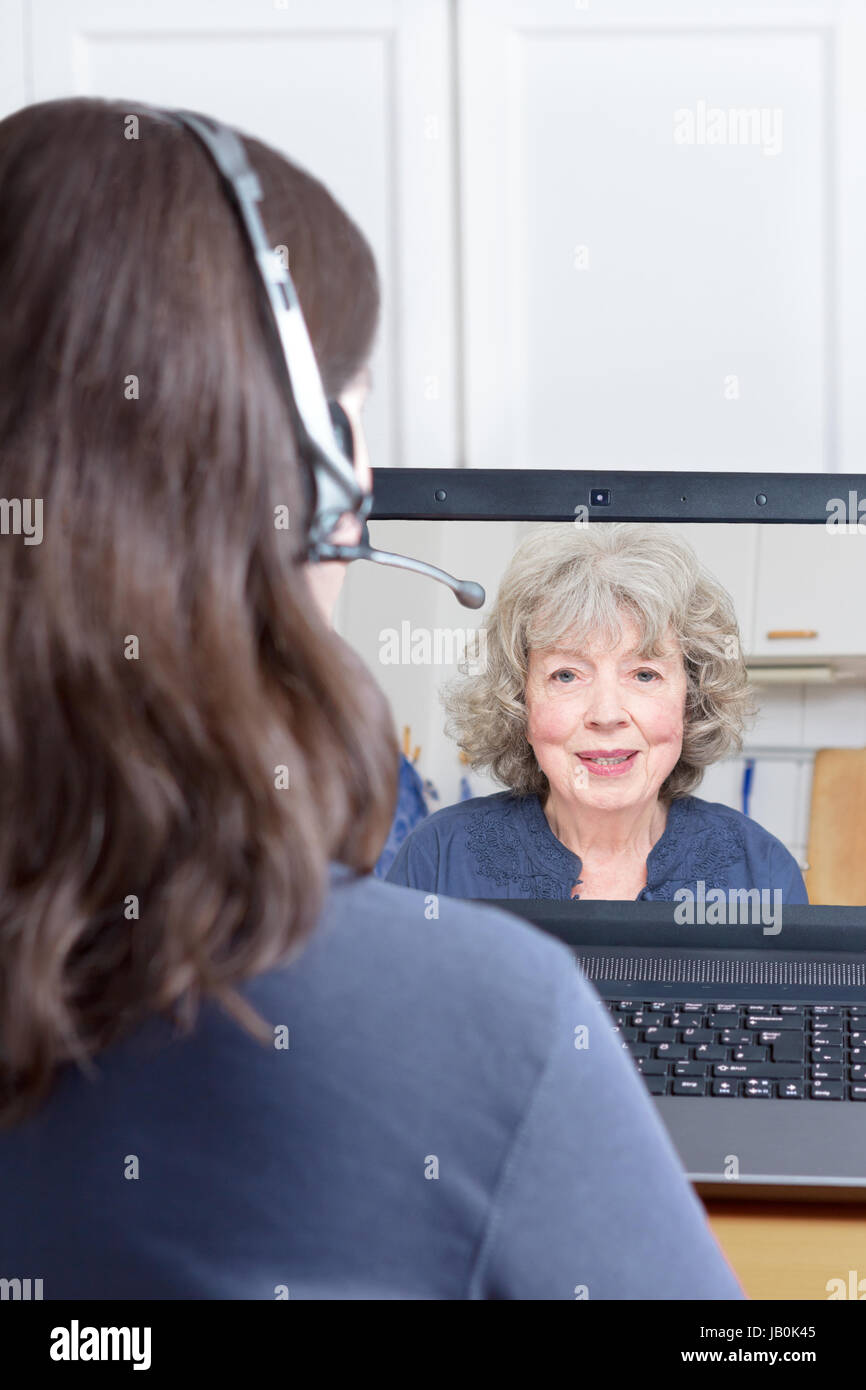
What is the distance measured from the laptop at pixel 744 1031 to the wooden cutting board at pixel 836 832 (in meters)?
0.02

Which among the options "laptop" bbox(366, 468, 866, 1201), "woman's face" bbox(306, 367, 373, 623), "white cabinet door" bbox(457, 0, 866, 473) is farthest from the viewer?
"white cabinet door" bbox(457, 0, 866, 473)

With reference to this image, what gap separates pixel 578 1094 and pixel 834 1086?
0.36m

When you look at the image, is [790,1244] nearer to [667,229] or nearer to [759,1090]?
[759,1090]

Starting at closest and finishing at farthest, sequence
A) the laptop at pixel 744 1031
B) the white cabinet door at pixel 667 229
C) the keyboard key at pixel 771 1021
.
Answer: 1. the laptop at pixel 744 1031
2. the keyboard key at pixel 771 1021
3. the white cabinet door at pixel 667 229

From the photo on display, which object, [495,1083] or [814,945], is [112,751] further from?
[814,945]

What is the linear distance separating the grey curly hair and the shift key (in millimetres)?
238

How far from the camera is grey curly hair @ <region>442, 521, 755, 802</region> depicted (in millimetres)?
926

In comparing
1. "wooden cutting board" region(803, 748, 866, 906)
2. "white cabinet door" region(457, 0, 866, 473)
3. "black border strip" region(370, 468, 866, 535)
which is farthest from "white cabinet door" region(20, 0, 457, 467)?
"wooden cutting board" region(803, 748, 866, 906)

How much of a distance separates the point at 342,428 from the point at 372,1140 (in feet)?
0.89

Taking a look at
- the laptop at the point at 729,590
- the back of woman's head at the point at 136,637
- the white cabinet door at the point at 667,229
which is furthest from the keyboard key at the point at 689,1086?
the white cabinet door at the point at 667,229

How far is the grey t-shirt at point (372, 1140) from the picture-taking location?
0.38 m

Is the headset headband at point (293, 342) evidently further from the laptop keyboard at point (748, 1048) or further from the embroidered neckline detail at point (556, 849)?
the embroidered neckline detail at point (556, 849)

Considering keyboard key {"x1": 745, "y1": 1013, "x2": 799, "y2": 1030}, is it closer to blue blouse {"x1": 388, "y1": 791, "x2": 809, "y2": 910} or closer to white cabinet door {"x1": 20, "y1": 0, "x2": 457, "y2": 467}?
blue blouse {"x1": 388, "y1": 791, "x2": 809, "y2": 910}

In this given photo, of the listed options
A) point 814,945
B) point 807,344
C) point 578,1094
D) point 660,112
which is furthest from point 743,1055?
point 660,112
